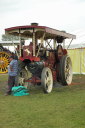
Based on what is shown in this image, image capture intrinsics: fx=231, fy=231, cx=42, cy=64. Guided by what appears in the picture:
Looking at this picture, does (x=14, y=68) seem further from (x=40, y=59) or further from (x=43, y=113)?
(x=43, y=113)

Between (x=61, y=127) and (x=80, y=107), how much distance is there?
138 cm

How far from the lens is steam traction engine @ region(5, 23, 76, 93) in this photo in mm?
6996

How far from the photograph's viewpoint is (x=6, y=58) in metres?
16.5

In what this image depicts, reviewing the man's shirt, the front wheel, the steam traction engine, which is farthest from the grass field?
the steam traction engine

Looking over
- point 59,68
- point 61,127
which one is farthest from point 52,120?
point 59,68

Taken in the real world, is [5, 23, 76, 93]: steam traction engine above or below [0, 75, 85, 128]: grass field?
above

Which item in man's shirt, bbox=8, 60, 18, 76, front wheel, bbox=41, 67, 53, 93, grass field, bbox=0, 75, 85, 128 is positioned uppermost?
man's shirt, bbox=8, 60, 18, 76

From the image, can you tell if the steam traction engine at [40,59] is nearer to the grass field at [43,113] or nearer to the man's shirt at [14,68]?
the man's shirt at [14,68]

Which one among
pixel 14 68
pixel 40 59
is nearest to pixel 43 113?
pixel 14 68

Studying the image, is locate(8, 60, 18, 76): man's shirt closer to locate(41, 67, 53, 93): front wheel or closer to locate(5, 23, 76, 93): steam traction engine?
locate(5, 23, 76, 93): steam traction engine

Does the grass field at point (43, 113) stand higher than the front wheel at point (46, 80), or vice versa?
the front wheel at point (46, 80)

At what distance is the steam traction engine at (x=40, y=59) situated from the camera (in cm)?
700

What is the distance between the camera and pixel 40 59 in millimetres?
7652

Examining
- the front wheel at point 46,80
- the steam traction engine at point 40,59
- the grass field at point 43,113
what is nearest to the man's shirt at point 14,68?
the steam traction engine at point 40,59
